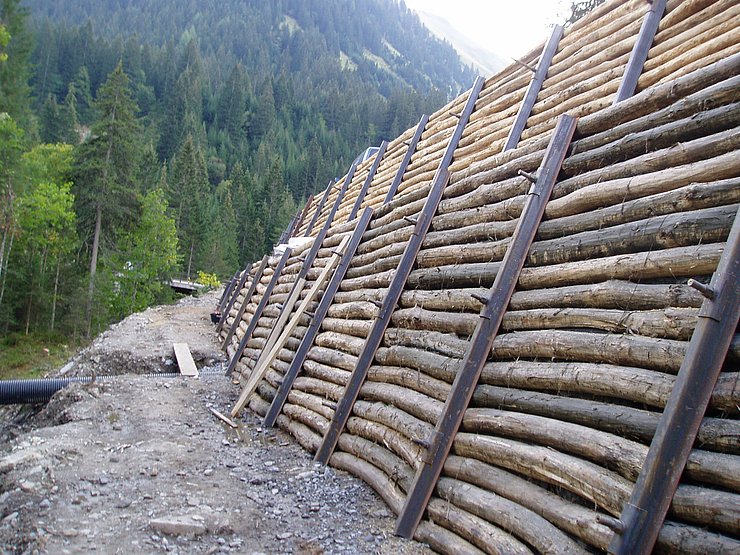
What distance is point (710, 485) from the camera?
86.7 inches

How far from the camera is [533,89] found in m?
6.98

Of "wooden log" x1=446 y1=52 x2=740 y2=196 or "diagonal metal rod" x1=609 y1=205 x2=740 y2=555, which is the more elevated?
"wooden log" x1=446 y1=52 x2=740 y2=196

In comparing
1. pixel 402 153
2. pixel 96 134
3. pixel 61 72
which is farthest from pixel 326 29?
A: pixel 402 153

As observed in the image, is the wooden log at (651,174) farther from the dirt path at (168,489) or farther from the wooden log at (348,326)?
the dirt path at (168,489)

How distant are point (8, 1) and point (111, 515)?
41.4 metres

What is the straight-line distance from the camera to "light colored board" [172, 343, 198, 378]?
9.91 meters

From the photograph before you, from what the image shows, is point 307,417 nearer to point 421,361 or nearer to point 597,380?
point 421,361

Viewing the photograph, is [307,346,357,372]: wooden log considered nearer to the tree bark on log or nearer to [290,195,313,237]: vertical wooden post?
the tree bark on log

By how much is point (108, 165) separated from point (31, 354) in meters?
10.4

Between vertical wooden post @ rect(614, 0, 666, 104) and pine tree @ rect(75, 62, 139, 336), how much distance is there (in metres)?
26.6

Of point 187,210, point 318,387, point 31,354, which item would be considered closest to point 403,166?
point 318,387

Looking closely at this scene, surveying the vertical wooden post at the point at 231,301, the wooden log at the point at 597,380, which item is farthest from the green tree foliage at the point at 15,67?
the wooden log at the point at 597,380

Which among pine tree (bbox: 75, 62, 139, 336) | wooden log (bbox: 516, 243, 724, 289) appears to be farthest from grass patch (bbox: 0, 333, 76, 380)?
wooden log (bbox: 516, 243, 724, 289)

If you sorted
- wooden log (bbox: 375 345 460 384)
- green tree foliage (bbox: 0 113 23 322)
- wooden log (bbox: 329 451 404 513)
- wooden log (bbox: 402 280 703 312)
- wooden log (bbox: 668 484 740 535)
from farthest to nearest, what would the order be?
green tree foliage (bbox: 0 113 23 322) < wooden log (bbox: 375 345 460 384) < wooden log (bbox: 329 451 404 513) < wooden log (bbox: 402 280 703 312) < wooden log (bbox: 668 484 740 535)
